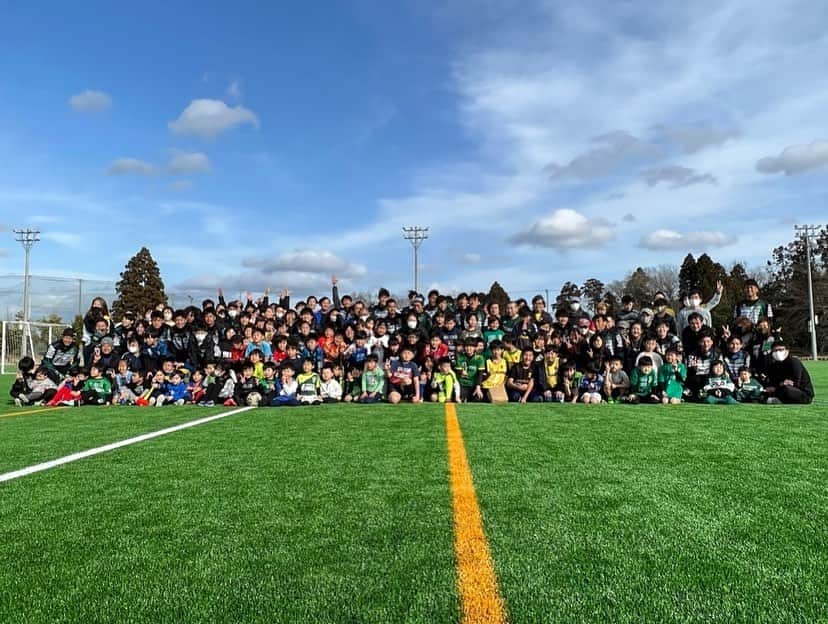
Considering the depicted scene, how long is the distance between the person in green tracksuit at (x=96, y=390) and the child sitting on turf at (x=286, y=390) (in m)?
3.23

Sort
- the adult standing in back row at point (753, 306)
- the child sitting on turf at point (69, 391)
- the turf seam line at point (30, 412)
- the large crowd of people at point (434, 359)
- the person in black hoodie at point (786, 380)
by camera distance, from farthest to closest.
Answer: the adult standing in back row at point (753, 306)
the child sitting on turf at point (69, 391)
the large crowd of people at point (434, 359)
the person in black hoodie at point (786, 380)
the turf seam line at point (30, 412)

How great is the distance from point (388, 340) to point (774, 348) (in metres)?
6.94

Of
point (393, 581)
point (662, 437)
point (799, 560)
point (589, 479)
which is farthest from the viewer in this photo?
point (662, 437)

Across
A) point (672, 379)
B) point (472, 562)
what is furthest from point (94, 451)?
point (672, 379)

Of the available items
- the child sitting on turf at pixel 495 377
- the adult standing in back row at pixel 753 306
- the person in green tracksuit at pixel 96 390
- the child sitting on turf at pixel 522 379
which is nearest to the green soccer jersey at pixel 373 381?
the child sitting on turf at pixel 495 377

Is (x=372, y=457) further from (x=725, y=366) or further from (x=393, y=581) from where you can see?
(x=725, y=366)

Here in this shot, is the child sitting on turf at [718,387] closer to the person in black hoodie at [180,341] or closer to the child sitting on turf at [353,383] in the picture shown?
the child sitting on turf at [353,383]

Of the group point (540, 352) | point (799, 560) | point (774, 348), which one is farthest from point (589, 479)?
point (774, 348)

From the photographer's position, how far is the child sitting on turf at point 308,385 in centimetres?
1016

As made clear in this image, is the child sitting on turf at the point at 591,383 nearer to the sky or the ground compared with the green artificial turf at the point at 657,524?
nearer to the sky

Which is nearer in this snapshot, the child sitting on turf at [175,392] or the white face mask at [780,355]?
the white face mask at [780,355]

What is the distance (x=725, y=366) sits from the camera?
33.6 ft

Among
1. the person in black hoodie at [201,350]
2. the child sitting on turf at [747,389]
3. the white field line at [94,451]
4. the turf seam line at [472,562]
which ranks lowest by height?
the turf seam line at [472,562]

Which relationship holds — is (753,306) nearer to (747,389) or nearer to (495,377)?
(747,389)
